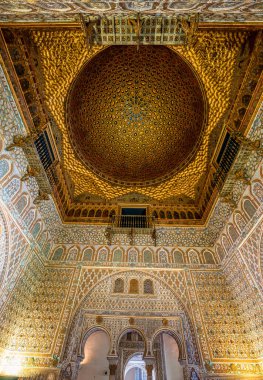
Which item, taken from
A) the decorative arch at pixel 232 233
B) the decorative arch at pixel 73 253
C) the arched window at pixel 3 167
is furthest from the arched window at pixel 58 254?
the decorative arch at pixel 232 233

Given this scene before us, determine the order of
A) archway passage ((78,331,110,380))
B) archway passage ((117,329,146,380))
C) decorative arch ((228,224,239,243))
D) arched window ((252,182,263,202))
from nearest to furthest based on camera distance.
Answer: arched window ((252,182,263,202)) → decorative arch ((228,224,239,243)) → archway passage ((117,329,146,380)) → archway passage ((78,331,110,380))

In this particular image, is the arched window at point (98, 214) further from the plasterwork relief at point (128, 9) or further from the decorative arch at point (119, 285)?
the plasterwork relief at point (128, 9)

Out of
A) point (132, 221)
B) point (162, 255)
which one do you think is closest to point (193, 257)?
point (162, 255)

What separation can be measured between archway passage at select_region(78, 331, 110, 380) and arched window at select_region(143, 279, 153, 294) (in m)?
4.69

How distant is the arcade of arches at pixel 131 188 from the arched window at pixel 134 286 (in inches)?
4.8

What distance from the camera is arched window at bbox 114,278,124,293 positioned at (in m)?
7.49

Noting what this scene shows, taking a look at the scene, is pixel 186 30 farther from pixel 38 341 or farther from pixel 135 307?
pixel 38 341

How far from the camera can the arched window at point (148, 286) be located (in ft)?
24.6

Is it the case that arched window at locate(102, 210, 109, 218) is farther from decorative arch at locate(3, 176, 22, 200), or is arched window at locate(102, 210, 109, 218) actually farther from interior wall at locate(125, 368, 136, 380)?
interior wall at locate(125, 368, 136, 380)

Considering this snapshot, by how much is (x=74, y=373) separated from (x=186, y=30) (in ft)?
31.9

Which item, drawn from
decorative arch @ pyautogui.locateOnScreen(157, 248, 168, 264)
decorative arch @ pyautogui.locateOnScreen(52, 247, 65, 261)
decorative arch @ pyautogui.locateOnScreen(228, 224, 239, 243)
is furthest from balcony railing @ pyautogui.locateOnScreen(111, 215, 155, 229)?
decorative arch @ pyautogui.locateOnScreen(228, 224, 239, 243)

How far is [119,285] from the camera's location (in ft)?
25.1

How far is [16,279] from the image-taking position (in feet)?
21.1

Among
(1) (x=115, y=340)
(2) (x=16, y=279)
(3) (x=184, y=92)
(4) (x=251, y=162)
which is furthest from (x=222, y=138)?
(2) (x=16, y=279)
